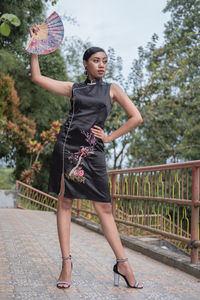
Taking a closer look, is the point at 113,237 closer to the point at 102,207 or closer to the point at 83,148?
the point at 102,207

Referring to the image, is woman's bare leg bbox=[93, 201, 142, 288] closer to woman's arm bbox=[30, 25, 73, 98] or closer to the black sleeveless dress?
the black sleeveless dress

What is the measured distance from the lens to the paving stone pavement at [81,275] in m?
2.88

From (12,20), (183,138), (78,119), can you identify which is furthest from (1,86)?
(12,20)

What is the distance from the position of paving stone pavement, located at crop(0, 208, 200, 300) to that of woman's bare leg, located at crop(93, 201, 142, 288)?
149mm

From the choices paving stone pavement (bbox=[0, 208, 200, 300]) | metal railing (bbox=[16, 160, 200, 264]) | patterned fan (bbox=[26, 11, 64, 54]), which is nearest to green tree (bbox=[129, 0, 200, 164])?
metal railing (bbox=[16, 160, 200, 264])

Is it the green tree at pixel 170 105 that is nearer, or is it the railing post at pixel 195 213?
the railing post at pixel 195 213

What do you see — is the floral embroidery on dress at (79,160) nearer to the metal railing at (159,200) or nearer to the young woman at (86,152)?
the young woman at (86,152)

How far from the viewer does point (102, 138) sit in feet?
9.98

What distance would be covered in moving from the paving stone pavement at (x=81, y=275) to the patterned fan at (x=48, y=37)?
1.78 m

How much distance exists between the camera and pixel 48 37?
110 inches

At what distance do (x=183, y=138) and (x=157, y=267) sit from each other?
622 inches

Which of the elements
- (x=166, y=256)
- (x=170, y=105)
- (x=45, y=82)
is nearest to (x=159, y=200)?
(x=166, y=256)

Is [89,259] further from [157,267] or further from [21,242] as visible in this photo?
[21,242]

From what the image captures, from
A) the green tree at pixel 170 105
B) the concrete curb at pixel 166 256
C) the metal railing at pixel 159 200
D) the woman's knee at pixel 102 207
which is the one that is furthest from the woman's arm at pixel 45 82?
the green tree at pixel 170 105
